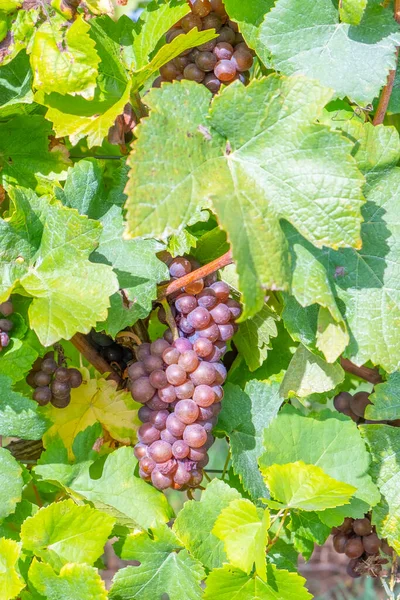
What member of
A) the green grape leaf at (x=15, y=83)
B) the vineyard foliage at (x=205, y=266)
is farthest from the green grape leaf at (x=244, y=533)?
the green grape leaf at (x=15, y=83)

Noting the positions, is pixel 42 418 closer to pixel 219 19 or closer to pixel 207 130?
pixel 207 130

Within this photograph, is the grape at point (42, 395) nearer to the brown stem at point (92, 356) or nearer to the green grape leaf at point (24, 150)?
the brown stem at point (92, 356)

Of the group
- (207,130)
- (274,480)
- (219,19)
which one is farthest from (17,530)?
(219,19)

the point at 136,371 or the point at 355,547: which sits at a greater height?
the point at 136,371

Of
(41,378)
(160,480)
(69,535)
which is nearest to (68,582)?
(69,535)

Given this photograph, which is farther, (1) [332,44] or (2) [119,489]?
(2) [119,489]

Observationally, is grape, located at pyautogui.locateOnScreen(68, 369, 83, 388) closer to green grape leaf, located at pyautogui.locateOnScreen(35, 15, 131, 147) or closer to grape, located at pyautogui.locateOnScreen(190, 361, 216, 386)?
grape, located at pyautogui.locateOnScreen(190, 361, 216, 386)

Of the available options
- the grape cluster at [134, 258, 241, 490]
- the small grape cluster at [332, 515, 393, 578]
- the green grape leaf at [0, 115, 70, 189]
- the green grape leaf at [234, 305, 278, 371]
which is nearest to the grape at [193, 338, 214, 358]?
the grape cluster at [134, 258, 241, 490]

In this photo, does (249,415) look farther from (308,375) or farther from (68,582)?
(68,582)
